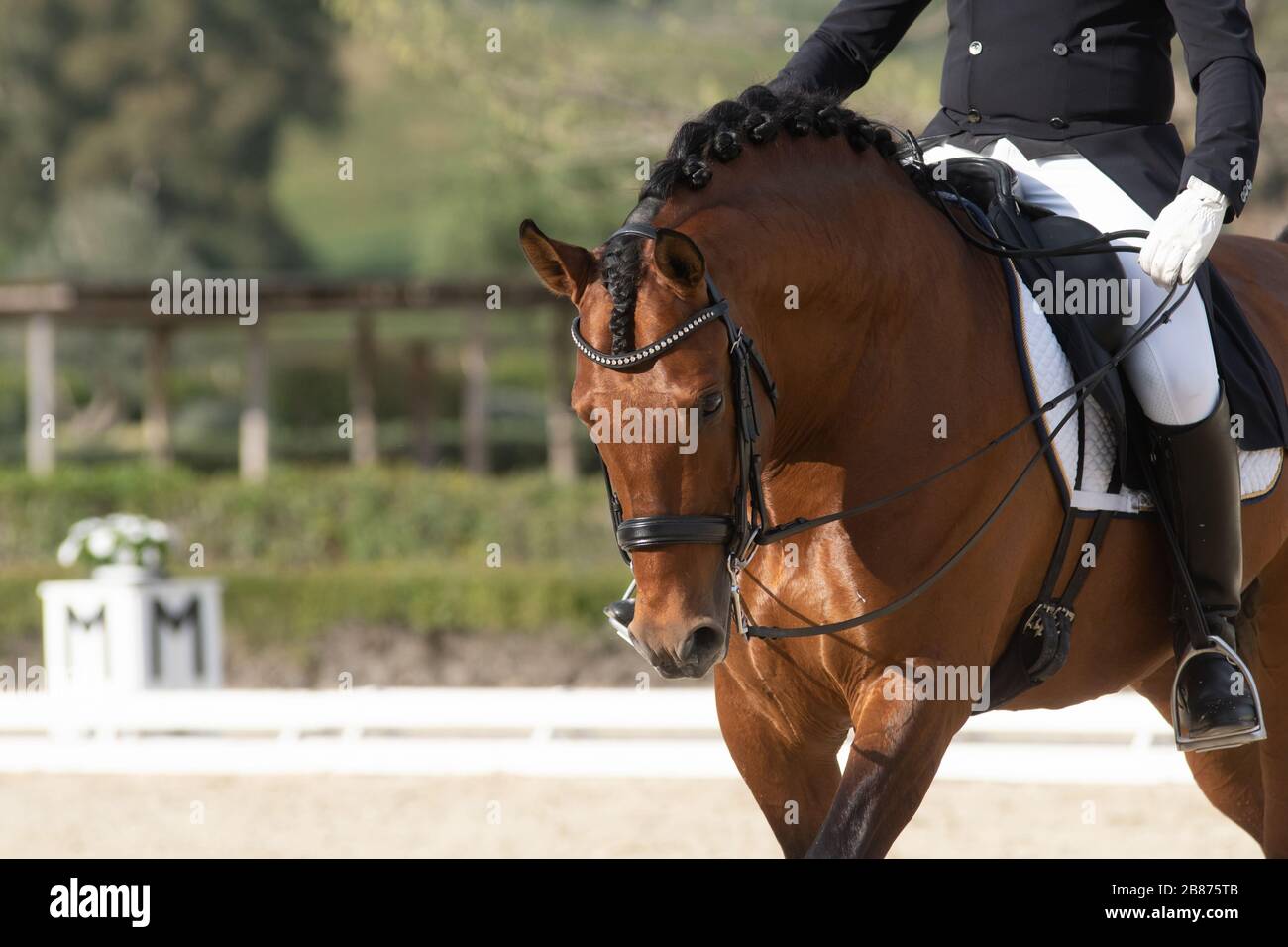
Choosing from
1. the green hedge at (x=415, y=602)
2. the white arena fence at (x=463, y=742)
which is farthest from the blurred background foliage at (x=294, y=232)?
the white arena fence at (x=463, y=742)

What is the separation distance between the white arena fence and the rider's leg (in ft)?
14.0

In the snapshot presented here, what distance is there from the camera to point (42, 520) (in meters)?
14.7

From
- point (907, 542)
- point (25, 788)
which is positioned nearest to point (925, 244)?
point (907, 542)

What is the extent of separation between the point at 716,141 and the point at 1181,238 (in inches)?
35.9

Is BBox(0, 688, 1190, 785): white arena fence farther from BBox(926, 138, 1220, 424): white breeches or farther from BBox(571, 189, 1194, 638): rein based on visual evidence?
BBox(571, 189, 1194, 638): rein

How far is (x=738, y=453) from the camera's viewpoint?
284cm

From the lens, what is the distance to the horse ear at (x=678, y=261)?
8.97 feet

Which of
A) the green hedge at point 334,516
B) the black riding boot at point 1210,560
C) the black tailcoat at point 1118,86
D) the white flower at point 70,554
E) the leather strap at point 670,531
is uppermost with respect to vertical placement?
the black tailcoat at point 1118,86

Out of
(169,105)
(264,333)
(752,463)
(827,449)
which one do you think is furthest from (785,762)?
(169,105)

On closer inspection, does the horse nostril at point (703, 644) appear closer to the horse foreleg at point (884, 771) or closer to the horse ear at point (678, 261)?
the horse foreleg at point (884, 771)

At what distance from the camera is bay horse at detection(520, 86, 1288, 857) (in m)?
2.77

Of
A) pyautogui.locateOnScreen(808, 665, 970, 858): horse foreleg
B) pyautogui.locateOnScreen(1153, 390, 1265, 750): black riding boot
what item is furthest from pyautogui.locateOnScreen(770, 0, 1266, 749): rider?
pyautogui.locateOnScreen(808, 665, 970, 858): horse foreleg

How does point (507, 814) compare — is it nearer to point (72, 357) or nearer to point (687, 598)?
point (687, 598)

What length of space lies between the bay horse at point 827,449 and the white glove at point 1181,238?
306mm
